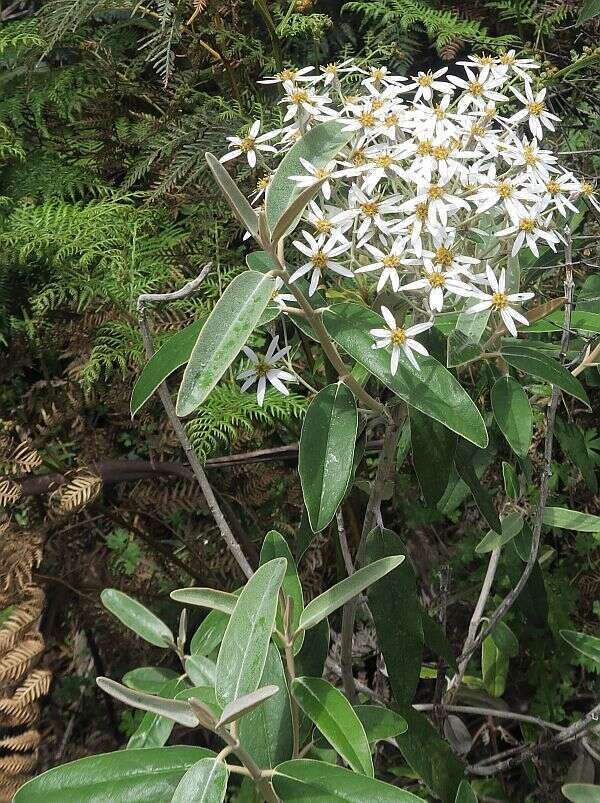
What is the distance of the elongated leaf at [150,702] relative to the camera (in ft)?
2.01

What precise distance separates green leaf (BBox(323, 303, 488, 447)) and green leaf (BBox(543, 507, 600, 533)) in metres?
0.38

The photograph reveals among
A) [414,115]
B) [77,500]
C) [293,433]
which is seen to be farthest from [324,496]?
[293,433]

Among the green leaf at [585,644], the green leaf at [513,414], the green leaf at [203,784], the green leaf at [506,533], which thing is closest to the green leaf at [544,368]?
the green leaf at [513,414]

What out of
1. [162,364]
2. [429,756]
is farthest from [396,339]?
[429,756]

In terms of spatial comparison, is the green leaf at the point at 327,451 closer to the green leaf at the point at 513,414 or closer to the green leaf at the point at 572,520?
the green leaf at the point at 513,414

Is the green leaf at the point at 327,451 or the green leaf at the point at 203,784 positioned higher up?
the green leaf at the point at 327,451

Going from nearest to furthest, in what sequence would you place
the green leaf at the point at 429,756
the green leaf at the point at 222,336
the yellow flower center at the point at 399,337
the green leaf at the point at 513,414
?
the green leaf at the point at 222,336, the yellow flower center at the point at 399,337, the green leaf at the point at 513,414, the green leaf at the point at 429,756

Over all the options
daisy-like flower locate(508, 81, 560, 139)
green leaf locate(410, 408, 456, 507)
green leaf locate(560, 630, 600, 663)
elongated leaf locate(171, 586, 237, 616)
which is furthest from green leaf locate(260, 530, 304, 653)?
daisy-like flower locate(508, 81, 560, 139)

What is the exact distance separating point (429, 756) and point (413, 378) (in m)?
0.52

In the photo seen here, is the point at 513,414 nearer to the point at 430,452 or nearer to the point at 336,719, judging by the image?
the point at 430,452

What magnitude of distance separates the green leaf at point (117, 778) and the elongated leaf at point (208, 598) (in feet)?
0.56

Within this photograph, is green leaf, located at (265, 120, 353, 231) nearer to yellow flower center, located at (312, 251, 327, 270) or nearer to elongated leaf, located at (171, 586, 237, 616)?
yellow flower center, located at (312, 251, 327, 270)

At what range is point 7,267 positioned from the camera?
4.43ft

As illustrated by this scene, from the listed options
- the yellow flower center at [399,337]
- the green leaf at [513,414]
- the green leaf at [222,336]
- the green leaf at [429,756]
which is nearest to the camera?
the green leaf at [222,336]
